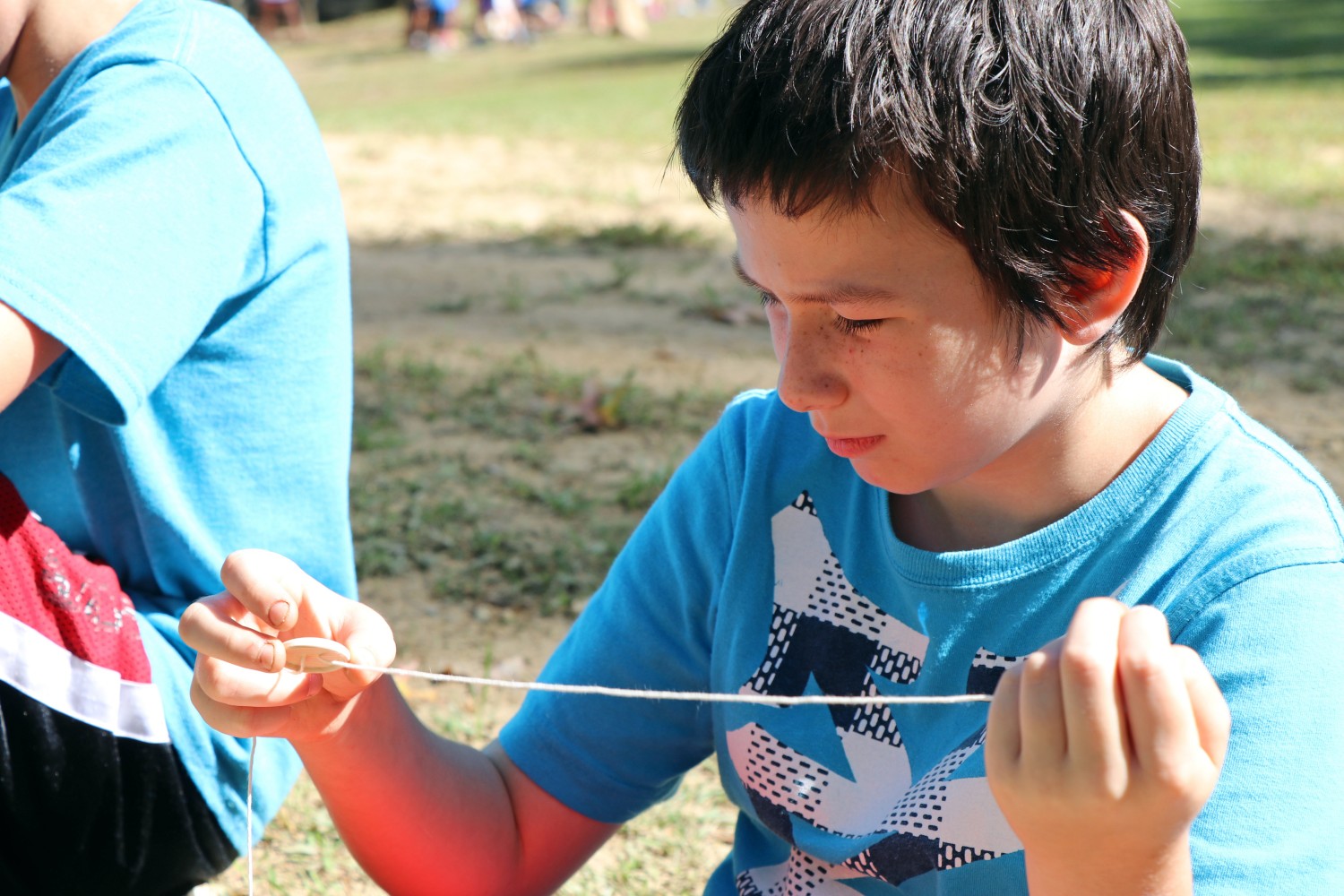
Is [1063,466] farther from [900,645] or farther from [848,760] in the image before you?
[848,760]

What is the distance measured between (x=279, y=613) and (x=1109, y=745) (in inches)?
27.5

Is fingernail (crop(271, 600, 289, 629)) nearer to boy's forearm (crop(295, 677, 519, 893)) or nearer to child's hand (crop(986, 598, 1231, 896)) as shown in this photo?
boy's forearm (crop(295, 677, 519, 893))

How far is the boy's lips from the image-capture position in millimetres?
1217

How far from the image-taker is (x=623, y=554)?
1.51m

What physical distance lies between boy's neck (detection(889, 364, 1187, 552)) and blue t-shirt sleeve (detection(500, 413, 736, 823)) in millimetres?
238

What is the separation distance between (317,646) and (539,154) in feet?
25.0

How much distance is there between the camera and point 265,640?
1.23 m

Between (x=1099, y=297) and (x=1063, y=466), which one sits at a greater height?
(x=1099, y=297)

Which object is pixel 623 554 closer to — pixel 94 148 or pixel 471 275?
pixel 94 148

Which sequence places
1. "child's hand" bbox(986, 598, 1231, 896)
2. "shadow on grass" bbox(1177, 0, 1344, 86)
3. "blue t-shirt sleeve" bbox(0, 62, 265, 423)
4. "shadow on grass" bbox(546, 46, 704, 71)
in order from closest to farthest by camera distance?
1. "child's hand" bbox(986, 598, 1231, 896)
2. "blue t-shirt sleeve" bbox(0, 62, 265, 423)
3. "shadow on grass" bbox(1177, 0, 1344, 86)
4. "shadow on grass" bbox(546, 46, 704, 71)

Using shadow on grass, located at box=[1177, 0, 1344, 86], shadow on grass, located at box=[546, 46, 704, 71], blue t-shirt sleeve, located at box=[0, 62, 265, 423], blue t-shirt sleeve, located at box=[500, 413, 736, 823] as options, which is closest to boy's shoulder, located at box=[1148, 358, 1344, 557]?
blue t-shirt sleeve, located at box=[500, 413, 736, 823]

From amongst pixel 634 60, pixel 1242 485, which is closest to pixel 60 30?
pixel 1242 485

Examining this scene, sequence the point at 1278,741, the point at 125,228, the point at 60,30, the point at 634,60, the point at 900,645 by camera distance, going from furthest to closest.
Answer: the point at 634,60
the point at 60,30
the point at 125,228
the point at 900,645
the point at 1278,741

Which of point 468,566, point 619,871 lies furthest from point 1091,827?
point 468,566
